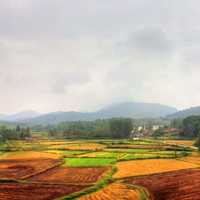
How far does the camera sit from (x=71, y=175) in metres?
46.7

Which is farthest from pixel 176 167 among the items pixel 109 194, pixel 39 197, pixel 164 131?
pixel 164 131

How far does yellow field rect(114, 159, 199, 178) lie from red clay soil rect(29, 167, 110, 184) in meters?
2.64

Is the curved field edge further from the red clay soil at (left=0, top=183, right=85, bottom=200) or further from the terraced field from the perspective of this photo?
the red clay soil at (left=0, top=183, right=85, bottom=200)

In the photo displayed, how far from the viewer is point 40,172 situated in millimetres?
50438

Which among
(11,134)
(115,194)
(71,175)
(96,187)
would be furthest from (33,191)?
(11,134)

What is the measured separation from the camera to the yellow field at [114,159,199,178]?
47.2m

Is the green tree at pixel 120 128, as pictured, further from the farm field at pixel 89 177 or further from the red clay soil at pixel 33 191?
the red clay soil at pixel 33 191

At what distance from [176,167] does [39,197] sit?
26.1 m

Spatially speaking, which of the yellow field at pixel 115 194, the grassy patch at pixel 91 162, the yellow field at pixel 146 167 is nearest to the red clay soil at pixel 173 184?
the yellow field at pixel 115 194

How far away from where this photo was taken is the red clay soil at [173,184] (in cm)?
3188

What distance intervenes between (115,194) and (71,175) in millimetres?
14712

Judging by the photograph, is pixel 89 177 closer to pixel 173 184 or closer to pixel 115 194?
pixel 173 184

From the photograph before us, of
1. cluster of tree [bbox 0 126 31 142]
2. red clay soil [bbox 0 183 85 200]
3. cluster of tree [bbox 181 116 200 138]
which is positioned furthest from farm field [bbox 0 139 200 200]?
cluster of tree [bbox 0 126 31 142]

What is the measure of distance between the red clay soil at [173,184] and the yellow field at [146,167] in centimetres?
272
